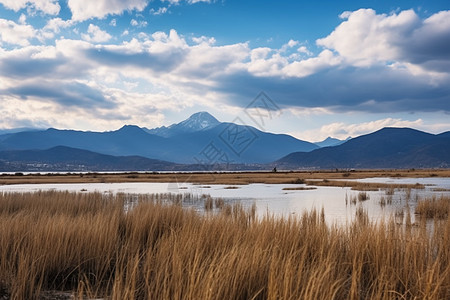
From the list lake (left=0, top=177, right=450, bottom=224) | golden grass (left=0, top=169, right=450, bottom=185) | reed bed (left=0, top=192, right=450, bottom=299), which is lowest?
golden grass (left=0, top=169, right=450, bottom=185)

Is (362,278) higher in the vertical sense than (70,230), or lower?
lower

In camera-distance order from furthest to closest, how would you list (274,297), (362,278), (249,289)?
(362,278) < (249,289) < (274,297)

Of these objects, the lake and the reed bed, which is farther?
→ the lake

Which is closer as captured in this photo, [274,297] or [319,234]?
[274,297]

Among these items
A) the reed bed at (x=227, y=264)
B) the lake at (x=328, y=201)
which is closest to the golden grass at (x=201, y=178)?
the lake at (x=328, y=201)

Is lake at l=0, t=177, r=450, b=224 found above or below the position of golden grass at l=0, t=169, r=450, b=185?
above

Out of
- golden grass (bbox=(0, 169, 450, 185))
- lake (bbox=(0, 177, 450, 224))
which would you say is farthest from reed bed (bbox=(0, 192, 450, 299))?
golden grass (bbox=(0, 169, 450, 185))

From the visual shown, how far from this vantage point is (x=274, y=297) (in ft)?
11.0

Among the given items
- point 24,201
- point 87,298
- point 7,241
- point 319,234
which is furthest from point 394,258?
point 24,201

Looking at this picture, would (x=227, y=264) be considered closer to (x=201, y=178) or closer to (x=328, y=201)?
(x=328, y=201)

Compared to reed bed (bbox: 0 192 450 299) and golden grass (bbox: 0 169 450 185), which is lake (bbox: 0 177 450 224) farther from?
golden grass (bbox: 0 169 450 185)

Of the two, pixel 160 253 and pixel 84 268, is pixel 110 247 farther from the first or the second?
pixel 160 253

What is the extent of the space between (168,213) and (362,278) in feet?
18.6

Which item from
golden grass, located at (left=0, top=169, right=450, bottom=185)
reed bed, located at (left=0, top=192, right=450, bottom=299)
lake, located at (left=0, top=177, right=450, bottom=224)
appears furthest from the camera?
golden grass, located at (left=0, top=169, right=450, bottom=185)
